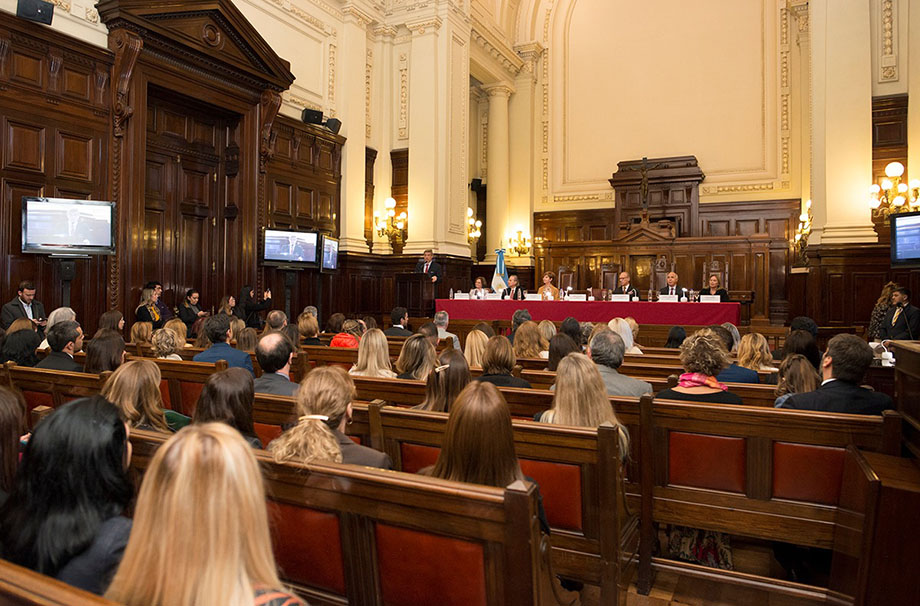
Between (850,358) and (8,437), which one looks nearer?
(8,437)

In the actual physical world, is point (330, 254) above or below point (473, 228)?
below

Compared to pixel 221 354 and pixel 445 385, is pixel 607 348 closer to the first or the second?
pixel 445 385

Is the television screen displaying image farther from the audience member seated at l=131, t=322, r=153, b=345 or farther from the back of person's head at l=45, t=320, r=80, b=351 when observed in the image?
the back of person's head at l=45, t=320, r=80, b=351

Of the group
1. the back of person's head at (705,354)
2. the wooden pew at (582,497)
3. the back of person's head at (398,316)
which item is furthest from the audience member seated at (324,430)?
the back of person's head at (398,316)

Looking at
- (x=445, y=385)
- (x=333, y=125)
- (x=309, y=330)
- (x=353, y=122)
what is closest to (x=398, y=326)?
(x=309, y=330)

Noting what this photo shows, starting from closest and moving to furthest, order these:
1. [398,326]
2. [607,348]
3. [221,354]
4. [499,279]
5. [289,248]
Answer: [607,348], [221,354], [398,326], [289,248], [499,279]

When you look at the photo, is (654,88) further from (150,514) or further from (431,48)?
(150,514)

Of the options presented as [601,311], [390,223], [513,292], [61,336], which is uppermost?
[390,223]

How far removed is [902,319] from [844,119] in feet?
13.9

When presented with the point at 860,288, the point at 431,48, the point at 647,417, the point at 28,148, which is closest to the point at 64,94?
the point at 28,148

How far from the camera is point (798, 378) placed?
3344mm

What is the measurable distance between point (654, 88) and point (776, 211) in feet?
14.0

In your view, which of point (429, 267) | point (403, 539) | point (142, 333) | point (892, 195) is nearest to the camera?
point (403, 539)

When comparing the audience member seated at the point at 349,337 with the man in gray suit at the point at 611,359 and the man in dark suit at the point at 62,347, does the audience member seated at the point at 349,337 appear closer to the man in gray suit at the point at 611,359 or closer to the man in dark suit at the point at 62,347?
the man in dark suit at the point at 62,347
